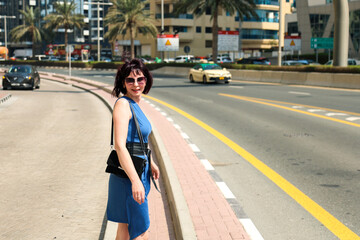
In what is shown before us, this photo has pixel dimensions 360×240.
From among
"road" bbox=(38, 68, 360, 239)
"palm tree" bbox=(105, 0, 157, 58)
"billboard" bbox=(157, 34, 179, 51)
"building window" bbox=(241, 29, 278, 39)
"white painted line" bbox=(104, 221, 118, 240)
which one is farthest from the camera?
"building window" bbox=(241, 29, 278, 39)

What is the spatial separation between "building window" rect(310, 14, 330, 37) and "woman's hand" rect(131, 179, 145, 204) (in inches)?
3236

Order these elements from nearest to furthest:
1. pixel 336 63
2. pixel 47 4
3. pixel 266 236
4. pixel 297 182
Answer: pixel 266 236 → pixel 297 182 → pixel 336 63 → pixel 47 4

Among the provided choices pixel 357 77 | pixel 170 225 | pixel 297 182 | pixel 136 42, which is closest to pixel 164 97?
pixel 357 77

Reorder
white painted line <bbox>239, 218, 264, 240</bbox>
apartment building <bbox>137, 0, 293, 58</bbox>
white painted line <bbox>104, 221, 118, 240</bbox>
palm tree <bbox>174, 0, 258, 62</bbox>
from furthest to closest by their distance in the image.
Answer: apartment building <bbox>137, 0, 293, 58</bbox> → palm tree <bbox>174, 0, 258, 62</bbox> → white painted line <bbox>104, 221, 118, 240</bbox> → white painted line <bbox>239, 218, 264, 240</bbox>

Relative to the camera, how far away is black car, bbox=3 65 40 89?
32844 millimetres

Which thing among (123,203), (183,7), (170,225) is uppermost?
(183,7)

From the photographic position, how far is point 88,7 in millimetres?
151125

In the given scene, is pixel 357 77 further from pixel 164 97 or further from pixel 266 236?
pixel 266 236

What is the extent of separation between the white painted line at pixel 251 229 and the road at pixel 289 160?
103mm

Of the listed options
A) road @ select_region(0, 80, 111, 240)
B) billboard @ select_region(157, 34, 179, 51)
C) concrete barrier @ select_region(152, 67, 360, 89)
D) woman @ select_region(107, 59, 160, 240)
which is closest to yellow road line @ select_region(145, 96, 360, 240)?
road @ select_region(0, 80, 111, 240)

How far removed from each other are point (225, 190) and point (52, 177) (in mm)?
2910

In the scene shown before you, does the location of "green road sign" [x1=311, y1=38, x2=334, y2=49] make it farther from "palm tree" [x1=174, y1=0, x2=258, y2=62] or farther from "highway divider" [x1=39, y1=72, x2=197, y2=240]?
"highway divider" [x1=39, y1=72, x2=197, y2=240]

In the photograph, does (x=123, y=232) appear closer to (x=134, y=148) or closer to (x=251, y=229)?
(x=134, y=148)

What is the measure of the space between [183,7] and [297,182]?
147ft
